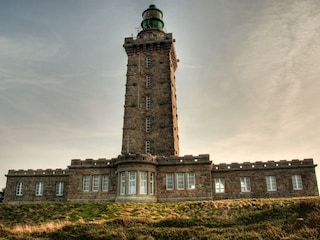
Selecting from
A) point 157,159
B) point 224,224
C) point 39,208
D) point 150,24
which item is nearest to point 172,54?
point 150,24

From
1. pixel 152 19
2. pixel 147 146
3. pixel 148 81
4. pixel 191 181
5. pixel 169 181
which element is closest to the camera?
pixel 191 181

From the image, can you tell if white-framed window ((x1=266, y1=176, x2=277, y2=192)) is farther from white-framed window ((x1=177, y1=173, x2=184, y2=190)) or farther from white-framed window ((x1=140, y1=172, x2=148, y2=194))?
white-framed window ((x1=140, y1=172, x2=148, y2=194))

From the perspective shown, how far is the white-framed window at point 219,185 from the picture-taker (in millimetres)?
37519

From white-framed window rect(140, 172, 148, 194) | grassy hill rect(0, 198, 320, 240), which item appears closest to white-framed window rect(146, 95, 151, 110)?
white-framed window rect(140, 172, 148, 194)

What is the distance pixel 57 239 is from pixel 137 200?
13.4m

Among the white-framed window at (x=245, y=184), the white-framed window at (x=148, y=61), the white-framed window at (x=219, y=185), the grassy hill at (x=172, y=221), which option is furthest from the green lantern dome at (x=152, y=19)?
the grassy hill at (x=172, y=221)

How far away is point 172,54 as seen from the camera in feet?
158

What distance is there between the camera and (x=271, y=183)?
121ft

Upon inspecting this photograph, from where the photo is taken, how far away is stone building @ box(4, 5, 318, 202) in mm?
35406

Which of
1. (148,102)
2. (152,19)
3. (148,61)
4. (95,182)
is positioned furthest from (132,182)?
(152,19)

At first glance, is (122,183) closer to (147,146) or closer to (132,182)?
(132,182)

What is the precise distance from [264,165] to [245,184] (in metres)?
2.89

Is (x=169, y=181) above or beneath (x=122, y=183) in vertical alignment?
above

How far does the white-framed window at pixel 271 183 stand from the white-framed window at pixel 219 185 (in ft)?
15.5
